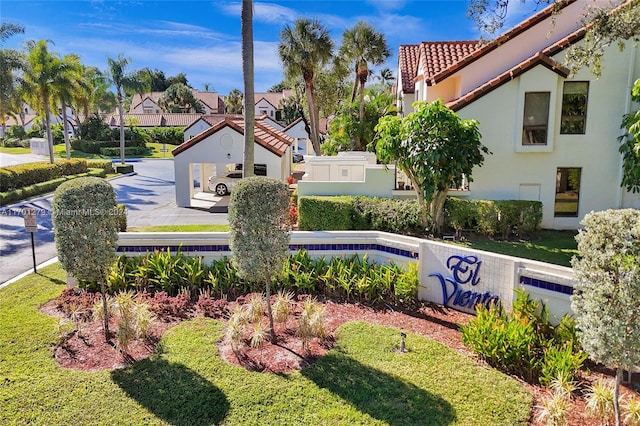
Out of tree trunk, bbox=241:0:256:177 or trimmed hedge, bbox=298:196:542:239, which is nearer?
tree trunk, bbox=241:0:256:177

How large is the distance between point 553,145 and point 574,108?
168 centimetres

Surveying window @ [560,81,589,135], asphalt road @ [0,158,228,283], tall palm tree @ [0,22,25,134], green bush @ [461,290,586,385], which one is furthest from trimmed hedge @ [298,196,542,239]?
tall palm tree @ [0,22,25,134]

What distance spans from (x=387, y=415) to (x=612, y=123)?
1578 cm

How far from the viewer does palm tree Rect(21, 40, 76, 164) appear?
32250 millimetres

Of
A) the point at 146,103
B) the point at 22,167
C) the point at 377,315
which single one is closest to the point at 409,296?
the point at 377,315

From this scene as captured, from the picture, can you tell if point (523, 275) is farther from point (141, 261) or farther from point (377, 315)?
point (141, 261)

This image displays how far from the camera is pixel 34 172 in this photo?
27.6 m

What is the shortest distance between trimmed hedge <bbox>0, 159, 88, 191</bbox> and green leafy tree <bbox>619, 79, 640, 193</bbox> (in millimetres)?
29747

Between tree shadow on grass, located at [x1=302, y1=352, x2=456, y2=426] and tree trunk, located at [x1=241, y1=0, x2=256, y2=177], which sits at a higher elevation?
tree trunk, located at [x1=241, y1=0, x2=256, y2=177]

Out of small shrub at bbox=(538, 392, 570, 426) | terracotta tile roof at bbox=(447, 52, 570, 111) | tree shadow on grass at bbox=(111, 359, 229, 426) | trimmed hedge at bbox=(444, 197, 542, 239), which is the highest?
terracotta tile roof at bbox=(447, 52, 570, 111)

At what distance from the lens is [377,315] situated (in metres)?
9.39

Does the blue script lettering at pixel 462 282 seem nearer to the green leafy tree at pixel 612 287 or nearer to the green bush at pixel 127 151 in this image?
the green leafy tree at pixel 612 287

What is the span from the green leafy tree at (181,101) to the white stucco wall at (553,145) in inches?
3070

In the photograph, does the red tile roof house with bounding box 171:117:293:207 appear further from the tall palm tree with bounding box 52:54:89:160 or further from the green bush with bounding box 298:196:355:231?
the tall palm tree with bounding box 52:54:89:160
